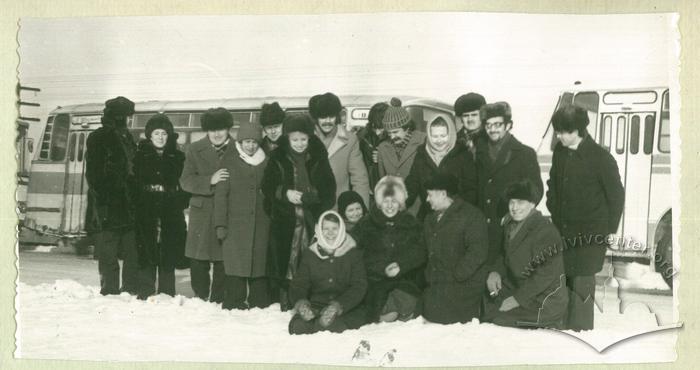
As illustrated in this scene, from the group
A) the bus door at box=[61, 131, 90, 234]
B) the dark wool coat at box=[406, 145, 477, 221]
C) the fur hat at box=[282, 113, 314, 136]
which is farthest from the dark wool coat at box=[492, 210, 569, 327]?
the bus door at box=[61, 131, 90, 234]

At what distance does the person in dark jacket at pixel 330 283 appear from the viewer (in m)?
3.40

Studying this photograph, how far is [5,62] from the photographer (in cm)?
→ 355

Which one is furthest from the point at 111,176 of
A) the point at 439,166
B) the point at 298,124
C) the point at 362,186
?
the point at 439,166

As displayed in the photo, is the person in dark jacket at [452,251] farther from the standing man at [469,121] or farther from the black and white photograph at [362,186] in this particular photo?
the standing man at [469,121]

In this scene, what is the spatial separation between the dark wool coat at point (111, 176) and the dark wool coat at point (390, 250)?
1037mm

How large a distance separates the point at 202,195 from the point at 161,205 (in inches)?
7.7

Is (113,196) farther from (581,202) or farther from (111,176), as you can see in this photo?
(581,202)

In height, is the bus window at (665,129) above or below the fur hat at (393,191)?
above

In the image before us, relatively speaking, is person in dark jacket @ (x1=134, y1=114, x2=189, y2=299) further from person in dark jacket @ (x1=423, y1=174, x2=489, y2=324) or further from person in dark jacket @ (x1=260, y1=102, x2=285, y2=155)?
person in dark jacket @ (x1=423, y1=174, x2=489, y2=324)

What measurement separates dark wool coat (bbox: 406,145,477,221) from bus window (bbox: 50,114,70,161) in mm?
1545

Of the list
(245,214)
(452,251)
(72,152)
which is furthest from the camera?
(72,152)

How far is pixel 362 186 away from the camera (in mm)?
3428

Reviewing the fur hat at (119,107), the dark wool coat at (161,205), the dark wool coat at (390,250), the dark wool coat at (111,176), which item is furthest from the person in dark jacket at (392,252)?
the fur hat at (119,107)

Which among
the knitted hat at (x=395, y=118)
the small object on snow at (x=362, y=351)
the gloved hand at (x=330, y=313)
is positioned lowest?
the small object on snow at (x=362, y=351)
